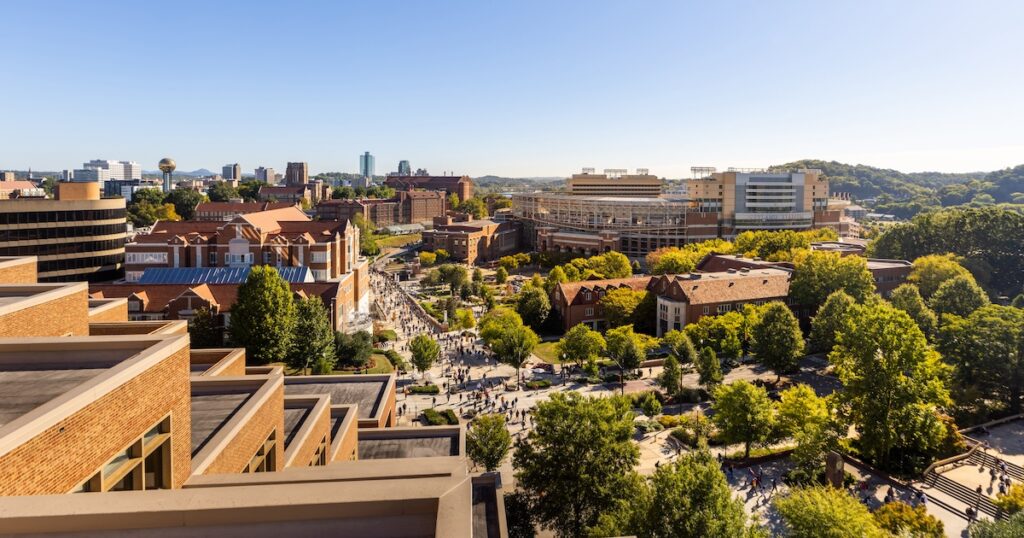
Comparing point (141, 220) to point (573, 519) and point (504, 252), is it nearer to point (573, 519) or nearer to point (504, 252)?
point (504, 252)

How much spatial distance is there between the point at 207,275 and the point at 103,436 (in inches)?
2114

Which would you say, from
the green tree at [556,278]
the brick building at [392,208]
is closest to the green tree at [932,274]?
the green tree at [556,278]

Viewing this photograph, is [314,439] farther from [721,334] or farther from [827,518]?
[721,334]

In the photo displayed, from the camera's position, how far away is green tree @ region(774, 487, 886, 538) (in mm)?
19578

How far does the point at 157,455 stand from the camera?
974cm

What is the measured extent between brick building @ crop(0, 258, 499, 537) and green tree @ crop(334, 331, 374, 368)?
30.7 m

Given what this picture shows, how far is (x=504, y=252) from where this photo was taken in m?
134

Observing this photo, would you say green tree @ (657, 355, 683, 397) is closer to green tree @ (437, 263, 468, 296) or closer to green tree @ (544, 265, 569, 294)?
green tree @ (544, 265, 569, 294)

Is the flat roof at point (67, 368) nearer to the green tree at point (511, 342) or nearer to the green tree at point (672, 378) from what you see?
the green tree at point (672, 378)

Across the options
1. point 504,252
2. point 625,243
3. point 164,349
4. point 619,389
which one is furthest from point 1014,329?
point 504,252

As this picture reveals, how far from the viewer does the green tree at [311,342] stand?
1726 inches

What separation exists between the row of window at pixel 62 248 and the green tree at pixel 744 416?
6737cm

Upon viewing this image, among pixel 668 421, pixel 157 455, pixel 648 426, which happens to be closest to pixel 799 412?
pixel 668 421

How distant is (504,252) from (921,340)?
10480cm
